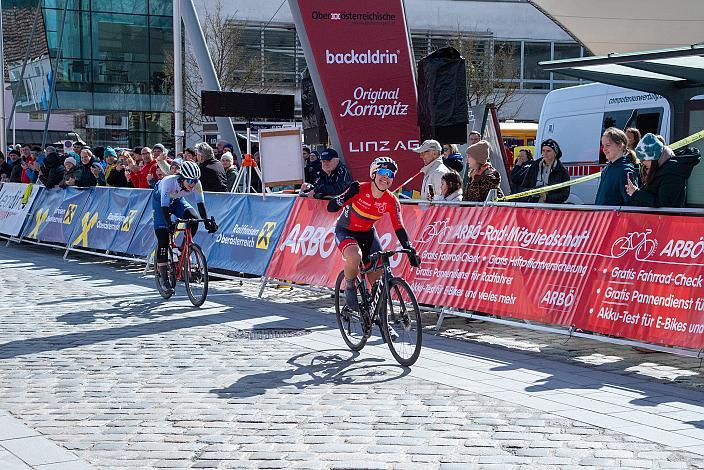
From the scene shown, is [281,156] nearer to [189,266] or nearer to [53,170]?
[189,266]

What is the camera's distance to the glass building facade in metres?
48.3

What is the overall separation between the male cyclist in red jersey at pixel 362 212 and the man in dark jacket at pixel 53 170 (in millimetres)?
12522

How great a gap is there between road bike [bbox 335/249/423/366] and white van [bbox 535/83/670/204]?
7.88m

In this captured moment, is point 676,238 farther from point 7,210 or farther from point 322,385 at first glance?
point 7,210

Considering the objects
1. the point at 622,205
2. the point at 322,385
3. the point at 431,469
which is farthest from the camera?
the point at 622,205

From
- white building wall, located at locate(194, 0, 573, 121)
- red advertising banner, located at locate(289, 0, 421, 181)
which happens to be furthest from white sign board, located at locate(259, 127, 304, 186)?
white building wall, located at locate(194, 0, 573, 121)

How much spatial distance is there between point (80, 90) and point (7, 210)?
87.5 ft

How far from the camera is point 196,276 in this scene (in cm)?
1274

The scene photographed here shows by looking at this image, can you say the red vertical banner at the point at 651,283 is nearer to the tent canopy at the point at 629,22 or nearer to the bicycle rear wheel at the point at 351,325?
the bicycle rear wheel at the point at 351,325

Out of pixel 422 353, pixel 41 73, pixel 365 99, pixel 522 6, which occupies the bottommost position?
pixel 422 353

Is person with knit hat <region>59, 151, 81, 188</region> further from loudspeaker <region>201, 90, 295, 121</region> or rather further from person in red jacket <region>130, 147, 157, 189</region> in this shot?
loudspeaker <region>201, 90, 295, 121</region>

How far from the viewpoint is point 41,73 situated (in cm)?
4731

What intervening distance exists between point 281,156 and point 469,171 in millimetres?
3797

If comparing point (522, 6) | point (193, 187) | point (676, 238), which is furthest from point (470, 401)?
point (522, 6)
